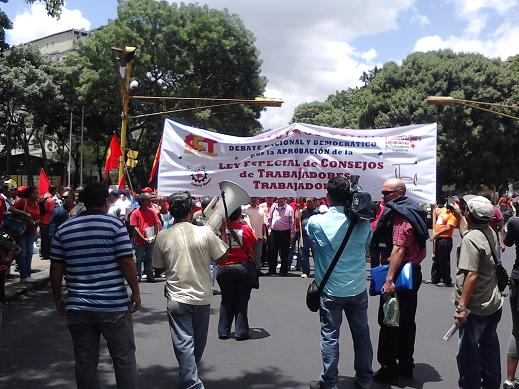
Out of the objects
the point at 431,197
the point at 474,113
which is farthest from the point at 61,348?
the point at 474,113

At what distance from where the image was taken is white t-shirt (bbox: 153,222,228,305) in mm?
4359

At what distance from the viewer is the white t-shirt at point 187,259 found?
14.3ft

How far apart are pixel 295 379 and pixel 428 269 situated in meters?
8.39

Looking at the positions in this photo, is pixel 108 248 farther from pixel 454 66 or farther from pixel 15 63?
pixel 454 66

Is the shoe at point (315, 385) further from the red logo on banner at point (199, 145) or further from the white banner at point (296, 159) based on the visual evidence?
the red logo on banner at point (199, 145)

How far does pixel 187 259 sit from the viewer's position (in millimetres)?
4375

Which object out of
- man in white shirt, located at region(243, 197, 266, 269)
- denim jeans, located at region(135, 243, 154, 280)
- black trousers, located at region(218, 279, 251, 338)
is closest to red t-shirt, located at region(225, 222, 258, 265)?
black trousers, located at region(218, 279, 251, 338)

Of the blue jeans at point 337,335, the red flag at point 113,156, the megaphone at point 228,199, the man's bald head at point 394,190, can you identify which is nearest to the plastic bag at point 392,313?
the blue jeans at point 337,335

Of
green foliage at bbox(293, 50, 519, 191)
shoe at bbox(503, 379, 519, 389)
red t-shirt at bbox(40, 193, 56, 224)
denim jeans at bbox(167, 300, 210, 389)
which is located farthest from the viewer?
green foliage at bbox(293, 50, 519, 191)

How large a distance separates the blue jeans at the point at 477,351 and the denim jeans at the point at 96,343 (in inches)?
95.6

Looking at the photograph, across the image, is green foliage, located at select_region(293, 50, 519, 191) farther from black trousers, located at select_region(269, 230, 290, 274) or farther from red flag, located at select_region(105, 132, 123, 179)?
red flag, located at select_region(105, 132, 123, 179)

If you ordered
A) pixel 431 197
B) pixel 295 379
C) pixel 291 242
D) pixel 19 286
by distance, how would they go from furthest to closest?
pixel 291 242 < pixel 19 286 < pixel 431 197 < pixel 295 379

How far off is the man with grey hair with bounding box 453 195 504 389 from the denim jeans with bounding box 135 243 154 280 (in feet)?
23.2

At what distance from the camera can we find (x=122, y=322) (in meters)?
3.80
